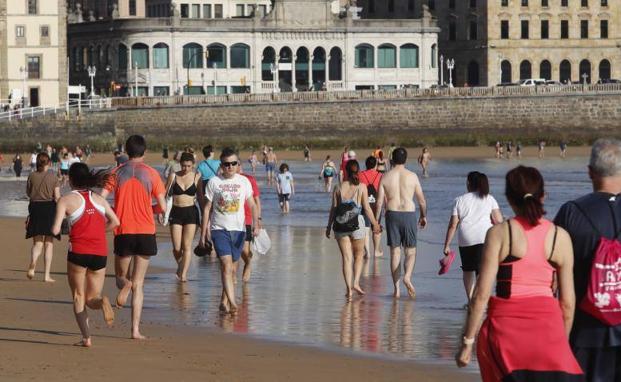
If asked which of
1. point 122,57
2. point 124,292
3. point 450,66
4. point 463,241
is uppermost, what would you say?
point 122,57

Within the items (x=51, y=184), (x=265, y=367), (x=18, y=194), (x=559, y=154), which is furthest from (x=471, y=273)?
(x=559, y=154)

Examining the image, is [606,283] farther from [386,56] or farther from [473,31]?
[473,31]

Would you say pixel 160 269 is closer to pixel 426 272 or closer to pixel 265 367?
pixel 426 272

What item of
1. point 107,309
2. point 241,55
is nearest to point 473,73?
point 241,55

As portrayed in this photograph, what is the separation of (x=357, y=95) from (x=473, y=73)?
22995 millimetres

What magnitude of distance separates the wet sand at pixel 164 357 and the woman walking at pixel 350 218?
2649 millimetres

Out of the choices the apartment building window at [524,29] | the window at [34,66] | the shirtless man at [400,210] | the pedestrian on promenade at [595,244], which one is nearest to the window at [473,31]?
the apartment building window at [524,29]

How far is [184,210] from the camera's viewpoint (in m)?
19.8

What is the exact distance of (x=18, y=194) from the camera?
1829 inches

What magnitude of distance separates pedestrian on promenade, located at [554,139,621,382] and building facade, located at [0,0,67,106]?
82.4 meters

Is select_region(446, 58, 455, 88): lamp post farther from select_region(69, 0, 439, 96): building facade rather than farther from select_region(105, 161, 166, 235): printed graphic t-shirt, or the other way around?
select_region(105, 161, 166, 235): printed graphic t-shirt

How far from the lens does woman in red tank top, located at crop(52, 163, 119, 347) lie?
14.0 metres

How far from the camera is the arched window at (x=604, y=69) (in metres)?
116

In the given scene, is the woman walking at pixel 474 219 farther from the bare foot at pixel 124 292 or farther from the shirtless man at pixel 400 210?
the bare foot at pixel 124 292
